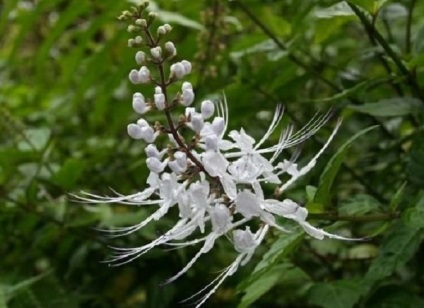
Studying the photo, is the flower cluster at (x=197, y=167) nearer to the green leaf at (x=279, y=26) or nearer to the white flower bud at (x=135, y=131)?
the white flower bud at (x=135, y=131)

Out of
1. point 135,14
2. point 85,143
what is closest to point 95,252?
point 85,143

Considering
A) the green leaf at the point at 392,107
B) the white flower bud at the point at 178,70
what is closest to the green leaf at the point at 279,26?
the green leaf at the point at 392,107

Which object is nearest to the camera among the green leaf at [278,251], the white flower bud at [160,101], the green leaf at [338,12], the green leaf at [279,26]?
the white flower bud at [160,101]

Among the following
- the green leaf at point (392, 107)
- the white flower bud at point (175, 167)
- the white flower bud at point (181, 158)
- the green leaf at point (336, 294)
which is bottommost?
the green leaf at point (336, 294)

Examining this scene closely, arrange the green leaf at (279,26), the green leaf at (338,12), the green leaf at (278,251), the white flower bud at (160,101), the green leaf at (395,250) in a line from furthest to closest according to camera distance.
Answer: the green leaf at (279,26) < the green leaf at (338,12) < the green leaf at (395,250) < the green leaf at (278,251) < the white flower bud at (160,101)

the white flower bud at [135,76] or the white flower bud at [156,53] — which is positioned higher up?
the white flower bud at [156,53]

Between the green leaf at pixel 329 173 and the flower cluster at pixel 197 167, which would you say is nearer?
the flower cluster at pixel 197 167

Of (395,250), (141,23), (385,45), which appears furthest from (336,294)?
(141,23)

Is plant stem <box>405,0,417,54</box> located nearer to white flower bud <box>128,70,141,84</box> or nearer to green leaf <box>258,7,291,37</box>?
green leaf <box>258,7,291,37</box>
